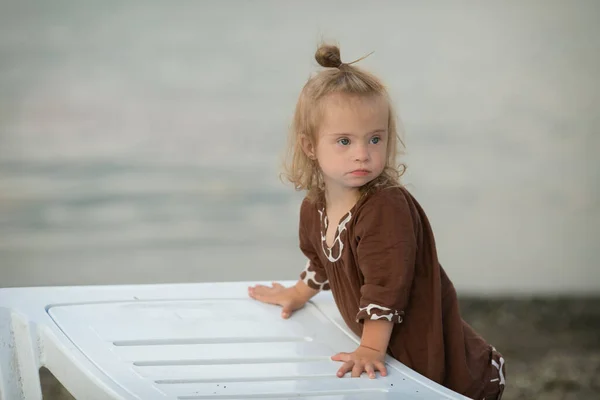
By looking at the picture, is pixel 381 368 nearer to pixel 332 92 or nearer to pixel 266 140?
pixel 332 92

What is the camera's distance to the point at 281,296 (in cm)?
169

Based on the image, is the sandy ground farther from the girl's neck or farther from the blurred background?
the girl's neck

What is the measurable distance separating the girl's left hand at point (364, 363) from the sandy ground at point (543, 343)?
4.90 ft

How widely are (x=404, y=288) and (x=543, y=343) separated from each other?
1.80 m

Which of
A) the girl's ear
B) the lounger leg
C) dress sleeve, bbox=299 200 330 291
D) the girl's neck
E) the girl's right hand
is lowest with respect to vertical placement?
the lounger leg

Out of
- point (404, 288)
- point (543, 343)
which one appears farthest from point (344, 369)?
point (543, 343)

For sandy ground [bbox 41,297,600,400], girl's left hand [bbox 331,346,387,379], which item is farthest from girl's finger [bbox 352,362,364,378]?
sandy ground [bbox 41,297,600,400]

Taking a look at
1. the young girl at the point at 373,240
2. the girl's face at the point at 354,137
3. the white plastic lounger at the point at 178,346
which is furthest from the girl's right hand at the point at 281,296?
the girl's face at the point at 354,137

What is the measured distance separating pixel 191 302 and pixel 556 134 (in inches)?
81.6

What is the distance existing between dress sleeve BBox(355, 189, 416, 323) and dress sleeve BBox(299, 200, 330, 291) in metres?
0.19

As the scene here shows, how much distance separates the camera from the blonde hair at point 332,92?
1.35 m

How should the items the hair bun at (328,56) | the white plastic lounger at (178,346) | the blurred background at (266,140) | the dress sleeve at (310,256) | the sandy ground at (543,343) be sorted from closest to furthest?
the white plastic lounger at (178,346)
the hair bun at (328,56)
the dress sleeve at (310,256)
the sandy ground at (543,343)
the blurred background at (266,140)

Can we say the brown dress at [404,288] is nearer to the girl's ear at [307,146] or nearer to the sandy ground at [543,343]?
the girl's ear at [307,146]

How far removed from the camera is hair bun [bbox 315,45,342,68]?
1.38m
